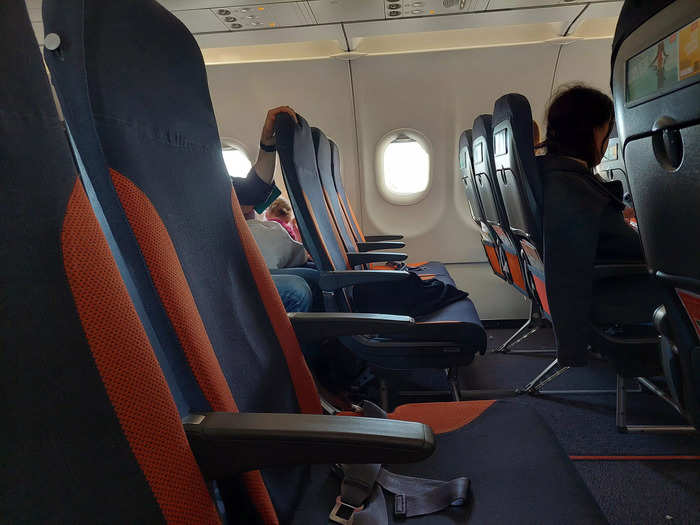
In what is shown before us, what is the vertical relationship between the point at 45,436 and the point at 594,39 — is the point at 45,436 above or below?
below

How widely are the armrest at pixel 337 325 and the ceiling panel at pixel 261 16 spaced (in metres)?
2.75

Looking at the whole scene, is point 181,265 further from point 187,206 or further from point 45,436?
point 45,436

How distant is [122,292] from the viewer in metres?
0.52

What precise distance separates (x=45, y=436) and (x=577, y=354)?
2.04m

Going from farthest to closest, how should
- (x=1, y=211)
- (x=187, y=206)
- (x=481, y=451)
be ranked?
(x=481, y=451) → (x=187, y=206) → (x=1, y=211)

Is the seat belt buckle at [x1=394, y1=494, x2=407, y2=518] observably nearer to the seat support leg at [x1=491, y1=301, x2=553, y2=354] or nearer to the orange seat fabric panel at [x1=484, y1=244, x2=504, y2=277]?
the seat support leg at [x1=491, y1=301, x2=553, y2=354]

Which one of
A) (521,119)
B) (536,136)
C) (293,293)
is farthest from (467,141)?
(293,293)

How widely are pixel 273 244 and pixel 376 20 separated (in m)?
1.92

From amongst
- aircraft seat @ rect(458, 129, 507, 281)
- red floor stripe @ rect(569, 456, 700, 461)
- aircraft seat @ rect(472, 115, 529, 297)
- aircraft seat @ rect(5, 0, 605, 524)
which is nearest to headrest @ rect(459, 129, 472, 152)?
aircraft seat @ rect(458, 129, 507, 281)

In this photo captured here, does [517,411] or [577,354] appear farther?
[577,354]

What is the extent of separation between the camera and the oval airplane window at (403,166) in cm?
465

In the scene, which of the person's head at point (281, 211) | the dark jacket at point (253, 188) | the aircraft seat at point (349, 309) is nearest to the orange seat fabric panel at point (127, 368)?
the aircraft seat at point (349, 309)

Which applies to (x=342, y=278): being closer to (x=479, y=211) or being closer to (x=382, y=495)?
(x=382, y=495)

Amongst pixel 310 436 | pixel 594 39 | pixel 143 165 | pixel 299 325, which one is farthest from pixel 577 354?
pixel 594 39
